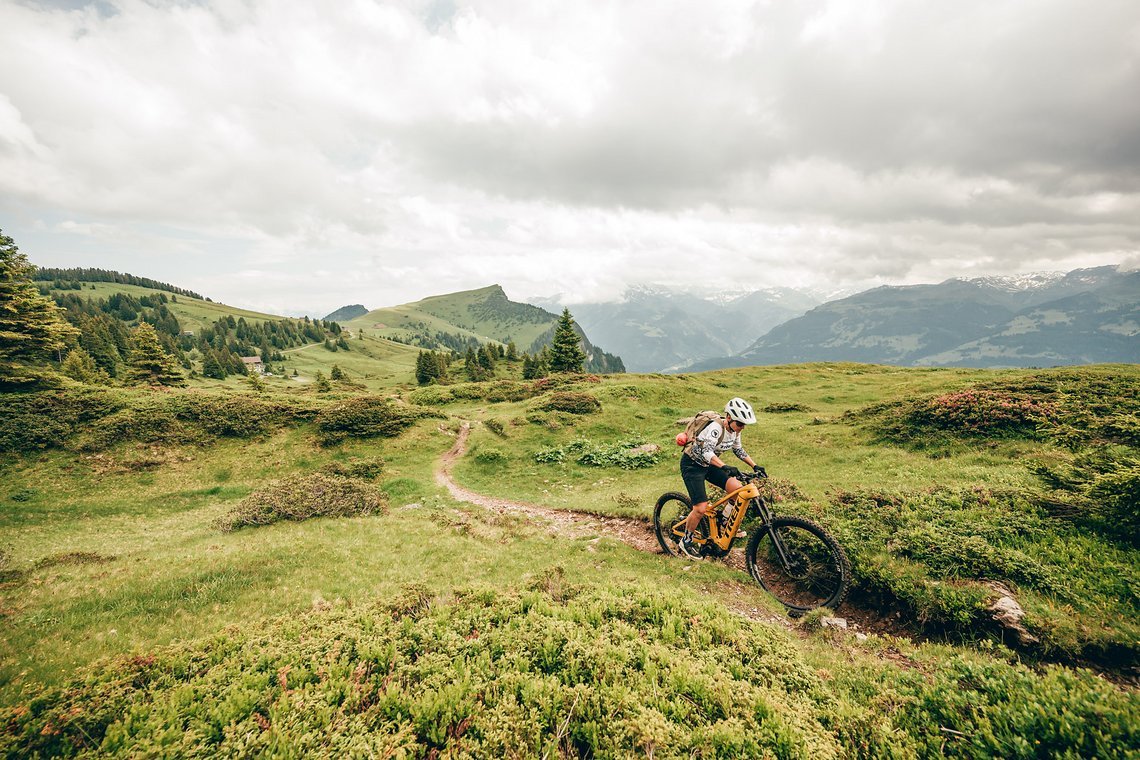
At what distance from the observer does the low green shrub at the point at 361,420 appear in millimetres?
30969

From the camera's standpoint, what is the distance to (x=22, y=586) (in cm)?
1038

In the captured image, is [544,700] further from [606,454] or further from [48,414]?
[48,414]

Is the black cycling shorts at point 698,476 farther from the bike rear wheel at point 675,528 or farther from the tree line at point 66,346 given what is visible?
the tree line at point 66,346

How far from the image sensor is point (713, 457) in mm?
10750

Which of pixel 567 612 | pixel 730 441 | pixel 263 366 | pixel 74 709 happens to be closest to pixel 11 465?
pixel 74 709

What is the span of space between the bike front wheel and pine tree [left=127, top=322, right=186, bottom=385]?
3459 inches

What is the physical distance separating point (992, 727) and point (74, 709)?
33.7 feet

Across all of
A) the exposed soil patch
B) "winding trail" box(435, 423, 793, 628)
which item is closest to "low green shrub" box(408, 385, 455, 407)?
the exposed soil patch

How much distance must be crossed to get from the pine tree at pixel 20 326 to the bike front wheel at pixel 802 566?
4530 centimetres

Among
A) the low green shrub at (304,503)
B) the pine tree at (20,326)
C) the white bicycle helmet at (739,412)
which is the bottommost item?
the low green shrub at (304,503)

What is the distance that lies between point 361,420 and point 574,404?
16.9 metres

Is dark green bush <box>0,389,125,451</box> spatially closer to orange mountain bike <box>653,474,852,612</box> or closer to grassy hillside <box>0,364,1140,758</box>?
grassy hillside <box>0,364,1140,758</box>

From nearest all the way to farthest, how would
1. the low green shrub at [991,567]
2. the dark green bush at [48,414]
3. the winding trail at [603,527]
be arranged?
the low green shrub at [991,567] < the winding trail at [603,527] < the dark green bush at [48,414]

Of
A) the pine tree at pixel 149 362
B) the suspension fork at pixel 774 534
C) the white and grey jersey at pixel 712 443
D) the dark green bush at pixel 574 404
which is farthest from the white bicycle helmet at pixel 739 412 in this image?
the pine tree at pixel 149 362
